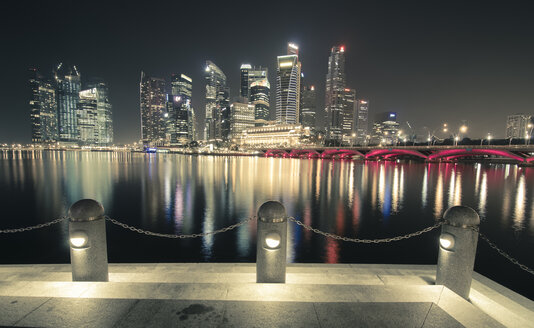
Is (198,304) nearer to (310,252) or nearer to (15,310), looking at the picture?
(15,310)

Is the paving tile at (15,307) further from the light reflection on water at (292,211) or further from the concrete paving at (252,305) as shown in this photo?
the light reflection on water at (292,211)

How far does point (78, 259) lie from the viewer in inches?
203

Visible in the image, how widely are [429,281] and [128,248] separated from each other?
36.8ft

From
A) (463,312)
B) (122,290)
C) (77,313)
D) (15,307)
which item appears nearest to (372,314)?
(463,312)

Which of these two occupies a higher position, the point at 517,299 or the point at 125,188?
the point at 517,299

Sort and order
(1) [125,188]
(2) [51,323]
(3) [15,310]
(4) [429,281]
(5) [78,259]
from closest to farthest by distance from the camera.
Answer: (2) [51,323] → (3) [15,310] → (5) [78,259] → (4) [429,281] → (1) [125,188]

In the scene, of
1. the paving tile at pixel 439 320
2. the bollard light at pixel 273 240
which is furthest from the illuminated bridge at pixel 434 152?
the bollard light at pixel 273 240

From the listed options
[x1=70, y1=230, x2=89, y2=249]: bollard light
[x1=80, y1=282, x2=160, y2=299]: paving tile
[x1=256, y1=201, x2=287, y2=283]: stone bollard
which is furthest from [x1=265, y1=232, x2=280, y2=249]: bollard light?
[x1=70, y1=230, x2=89, y2=249]: bollard light

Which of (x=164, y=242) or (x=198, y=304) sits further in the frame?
(x=164, y=242)

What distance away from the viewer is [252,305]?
4258 millimetres

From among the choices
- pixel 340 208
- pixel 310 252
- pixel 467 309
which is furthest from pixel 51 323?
pixel 340 208

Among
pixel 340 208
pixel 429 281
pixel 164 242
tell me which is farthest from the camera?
pixel 340 208

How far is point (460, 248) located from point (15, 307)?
25.9 ft

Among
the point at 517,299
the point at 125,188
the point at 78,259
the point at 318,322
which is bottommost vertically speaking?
the point at 125,188
